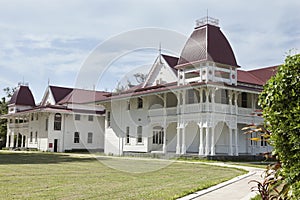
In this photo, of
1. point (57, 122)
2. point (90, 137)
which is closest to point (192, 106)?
point (57, 122)

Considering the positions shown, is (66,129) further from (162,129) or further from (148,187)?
(148,187)

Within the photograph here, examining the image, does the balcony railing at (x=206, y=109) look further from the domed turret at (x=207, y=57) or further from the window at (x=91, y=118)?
the window at (x=91, y=118)

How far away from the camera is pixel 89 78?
20.8 meters

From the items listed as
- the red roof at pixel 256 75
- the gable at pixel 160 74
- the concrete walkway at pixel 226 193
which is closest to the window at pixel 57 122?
the gable at pixel 160 74

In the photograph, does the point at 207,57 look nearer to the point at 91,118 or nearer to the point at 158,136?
the point at 158,136

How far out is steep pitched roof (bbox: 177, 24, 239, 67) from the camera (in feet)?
94.8

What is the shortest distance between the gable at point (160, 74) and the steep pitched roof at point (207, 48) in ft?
13.8

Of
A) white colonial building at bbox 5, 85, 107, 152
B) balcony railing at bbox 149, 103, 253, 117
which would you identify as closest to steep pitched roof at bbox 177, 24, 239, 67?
balcony railing at bbox 149, 103, 253, 117

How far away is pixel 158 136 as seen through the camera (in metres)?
34.6

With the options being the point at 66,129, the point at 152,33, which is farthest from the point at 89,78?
the point at 66,129

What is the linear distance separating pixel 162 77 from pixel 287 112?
102 ft

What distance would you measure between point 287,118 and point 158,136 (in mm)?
29750

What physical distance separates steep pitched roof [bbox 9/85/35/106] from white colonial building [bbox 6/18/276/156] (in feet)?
50.7

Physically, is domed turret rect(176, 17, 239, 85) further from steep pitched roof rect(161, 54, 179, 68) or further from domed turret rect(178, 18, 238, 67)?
steep pitched roof rect(161, 54, 179, 68)
